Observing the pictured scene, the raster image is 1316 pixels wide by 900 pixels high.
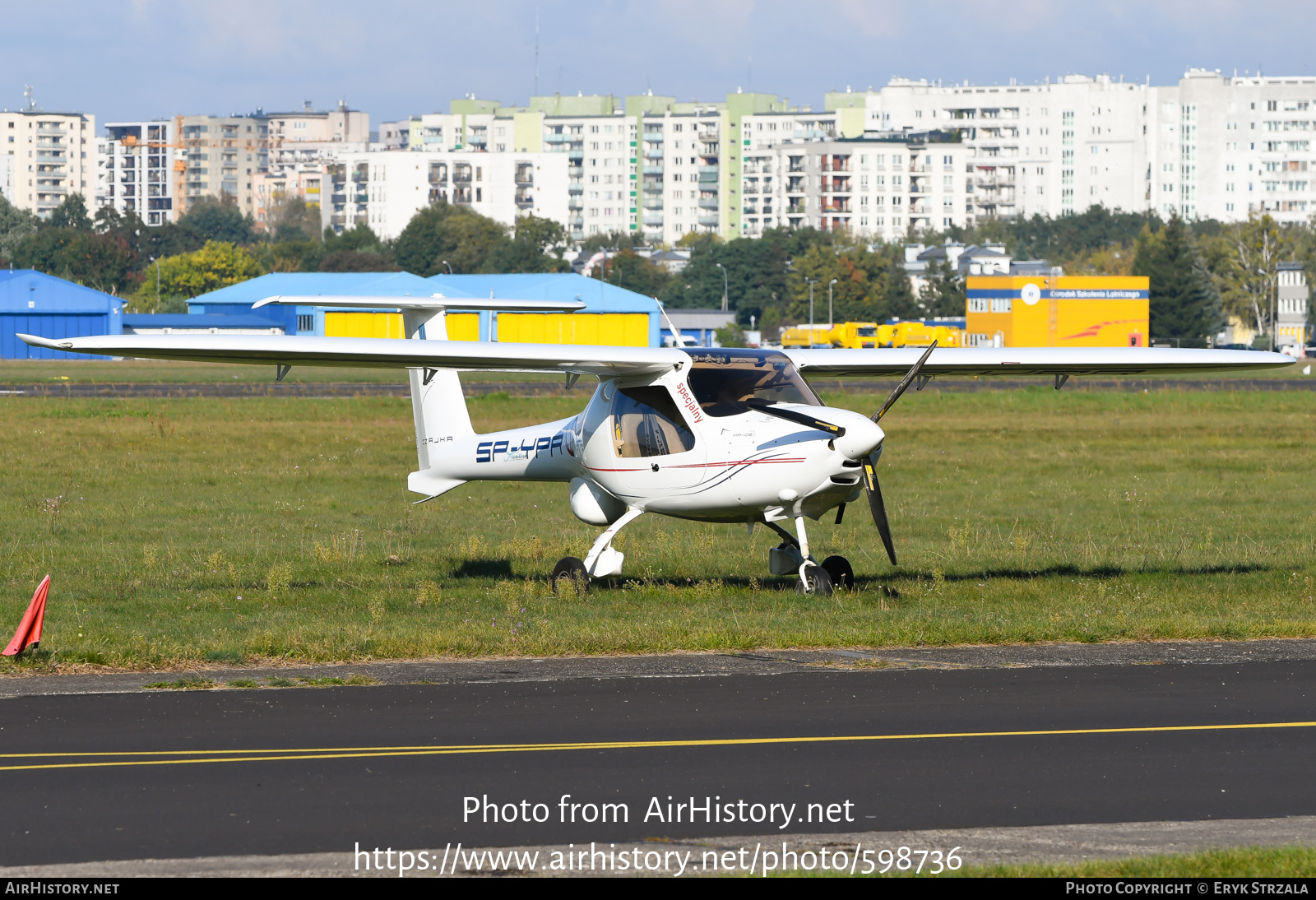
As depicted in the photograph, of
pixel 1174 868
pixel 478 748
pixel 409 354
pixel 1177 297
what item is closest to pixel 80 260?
pixel 1177 297

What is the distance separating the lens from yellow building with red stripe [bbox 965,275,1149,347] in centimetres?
10356

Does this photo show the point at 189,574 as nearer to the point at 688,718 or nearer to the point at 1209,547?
the point at 688,718

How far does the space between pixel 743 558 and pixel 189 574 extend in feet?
21.1

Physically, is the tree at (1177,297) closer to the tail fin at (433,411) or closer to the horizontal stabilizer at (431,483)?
the tail fin at (433,411)

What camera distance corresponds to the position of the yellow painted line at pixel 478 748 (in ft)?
29.3

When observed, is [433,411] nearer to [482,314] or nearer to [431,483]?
[431,483]

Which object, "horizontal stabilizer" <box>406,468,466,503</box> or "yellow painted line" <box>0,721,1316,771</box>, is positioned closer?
"yellow painted line" <box>0,721,1316,771</box>

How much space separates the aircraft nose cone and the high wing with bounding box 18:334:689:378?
6.48ft

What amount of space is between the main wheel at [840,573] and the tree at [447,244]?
145 m

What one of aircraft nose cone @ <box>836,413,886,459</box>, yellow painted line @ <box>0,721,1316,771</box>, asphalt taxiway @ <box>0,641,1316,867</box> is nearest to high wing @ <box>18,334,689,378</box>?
aircraft nose cone @ <box>836,413,886,459</box>

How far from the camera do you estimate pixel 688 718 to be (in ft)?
33.7

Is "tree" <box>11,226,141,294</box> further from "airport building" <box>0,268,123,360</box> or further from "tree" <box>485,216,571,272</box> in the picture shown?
"airport building" <box>0,268,123,360</box>

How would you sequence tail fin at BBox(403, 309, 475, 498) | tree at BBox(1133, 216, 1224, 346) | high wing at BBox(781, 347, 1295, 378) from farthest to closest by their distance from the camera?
tree at BBox(1133, 216, 1224, 346)
tail fin at BBox(403, 309, 475, 498)
high wing at BBox(781, 347, 1295, 378)

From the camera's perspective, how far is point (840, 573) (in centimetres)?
1581
